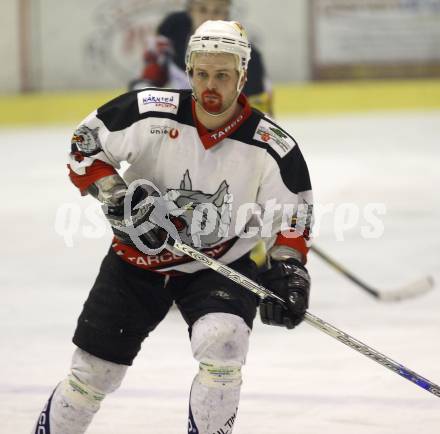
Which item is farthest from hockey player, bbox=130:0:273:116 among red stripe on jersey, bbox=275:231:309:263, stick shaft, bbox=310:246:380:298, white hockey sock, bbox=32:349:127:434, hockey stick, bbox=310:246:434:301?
white hockey sock, bbox=32:349:127:434

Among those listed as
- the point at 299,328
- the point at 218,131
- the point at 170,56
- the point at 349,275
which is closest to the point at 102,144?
the point at 218,131

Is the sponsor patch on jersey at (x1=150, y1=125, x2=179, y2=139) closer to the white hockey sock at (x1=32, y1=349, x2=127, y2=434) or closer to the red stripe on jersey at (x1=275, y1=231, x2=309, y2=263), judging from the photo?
the red stripe on jersey at (x1=275, y1=231, x2=309, y2=263)

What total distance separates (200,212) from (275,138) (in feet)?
0.79

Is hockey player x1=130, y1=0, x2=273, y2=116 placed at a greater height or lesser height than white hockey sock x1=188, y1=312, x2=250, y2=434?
greater

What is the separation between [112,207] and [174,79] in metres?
2.15

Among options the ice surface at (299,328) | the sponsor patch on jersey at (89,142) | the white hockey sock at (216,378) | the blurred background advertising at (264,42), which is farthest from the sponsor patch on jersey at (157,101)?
the blurred background advertising at (264,42)

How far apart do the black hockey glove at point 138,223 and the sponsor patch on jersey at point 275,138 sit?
0.96 feet

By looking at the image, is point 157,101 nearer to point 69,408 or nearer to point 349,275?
point 69,408

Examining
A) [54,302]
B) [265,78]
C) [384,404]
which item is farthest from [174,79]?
[384,404]

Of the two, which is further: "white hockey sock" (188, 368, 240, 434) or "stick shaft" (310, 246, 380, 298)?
"stick shaft" (310, 246, 380, 298)

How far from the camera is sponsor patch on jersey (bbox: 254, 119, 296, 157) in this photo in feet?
8.48

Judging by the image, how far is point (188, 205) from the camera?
2633mm

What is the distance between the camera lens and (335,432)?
2943 mm

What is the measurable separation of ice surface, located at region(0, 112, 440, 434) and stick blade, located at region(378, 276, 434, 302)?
30 mm
